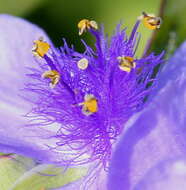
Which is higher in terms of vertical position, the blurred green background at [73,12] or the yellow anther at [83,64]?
the yellow anther at [83,64]

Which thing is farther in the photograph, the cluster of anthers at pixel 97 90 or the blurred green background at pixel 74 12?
the blurred green background at pixel 74 12

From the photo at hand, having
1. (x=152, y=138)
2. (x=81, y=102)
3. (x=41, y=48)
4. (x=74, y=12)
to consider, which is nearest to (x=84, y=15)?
(x=74, y=12)

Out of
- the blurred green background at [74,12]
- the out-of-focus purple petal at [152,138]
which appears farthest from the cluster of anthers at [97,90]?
the blurred green background at [74,12]

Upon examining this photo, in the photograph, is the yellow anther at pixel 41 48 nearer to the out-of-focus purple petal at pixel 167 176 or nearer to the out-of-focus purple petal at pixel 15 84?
the out-of-focus purple petal at pixel 15 84

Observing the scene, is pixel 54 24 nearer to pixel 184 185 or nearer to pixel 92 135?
pixel 92 135

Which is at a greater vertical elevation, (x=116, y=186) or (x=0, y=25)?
(x=0, y=25)

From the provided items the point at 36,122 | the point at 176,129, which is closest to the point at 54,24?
the point at 36,122
